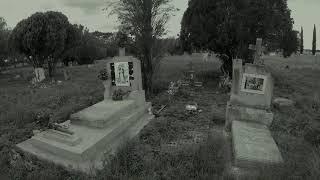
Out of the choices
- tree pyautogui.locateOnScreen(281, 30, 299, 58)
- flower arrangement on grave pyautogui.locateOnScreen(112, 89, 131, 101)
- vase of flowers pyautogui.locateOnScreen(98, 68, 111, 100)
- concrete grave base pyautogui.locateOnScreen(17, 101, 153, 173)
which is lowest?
concrete grave base pyautogui.locateOnScreen(17, 101, 153, 173)

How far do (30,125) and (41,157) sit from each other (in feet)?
8.15

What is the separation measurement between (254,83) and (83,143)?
497 cm

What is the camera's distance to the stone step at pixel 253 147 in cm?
475

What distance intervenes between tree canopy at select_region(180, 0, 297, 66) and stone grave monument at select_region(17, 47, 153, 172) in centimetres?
681

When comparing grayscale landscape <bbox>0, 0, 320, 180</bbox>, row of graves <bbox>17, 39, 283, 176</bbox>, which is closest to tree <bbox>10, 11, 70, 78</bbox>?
grayscale landscape <bbox>0, 0, 320, 180</bbox>

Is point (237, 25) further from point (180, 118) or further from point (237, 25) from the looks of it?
point (180, 118)

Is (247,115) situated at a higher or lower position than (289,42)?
lower

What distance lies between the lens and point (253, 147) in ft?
17.6

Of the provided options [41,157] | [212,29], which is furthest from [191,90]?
[41,157]

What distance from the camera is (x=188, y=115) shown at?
9.05m

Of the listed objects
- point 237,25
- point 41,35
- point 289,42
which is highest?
point 41,35

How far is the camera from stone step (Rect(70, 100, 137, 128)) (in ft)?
22.8

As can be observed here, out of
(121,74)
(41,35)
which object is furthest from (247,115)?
(41,35)

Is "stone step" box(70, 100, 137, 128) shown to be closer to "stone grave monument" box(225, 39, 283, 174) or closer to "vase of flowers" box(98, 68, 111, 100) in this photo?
"vase of flowers" box(98, 68, 111, 100)
